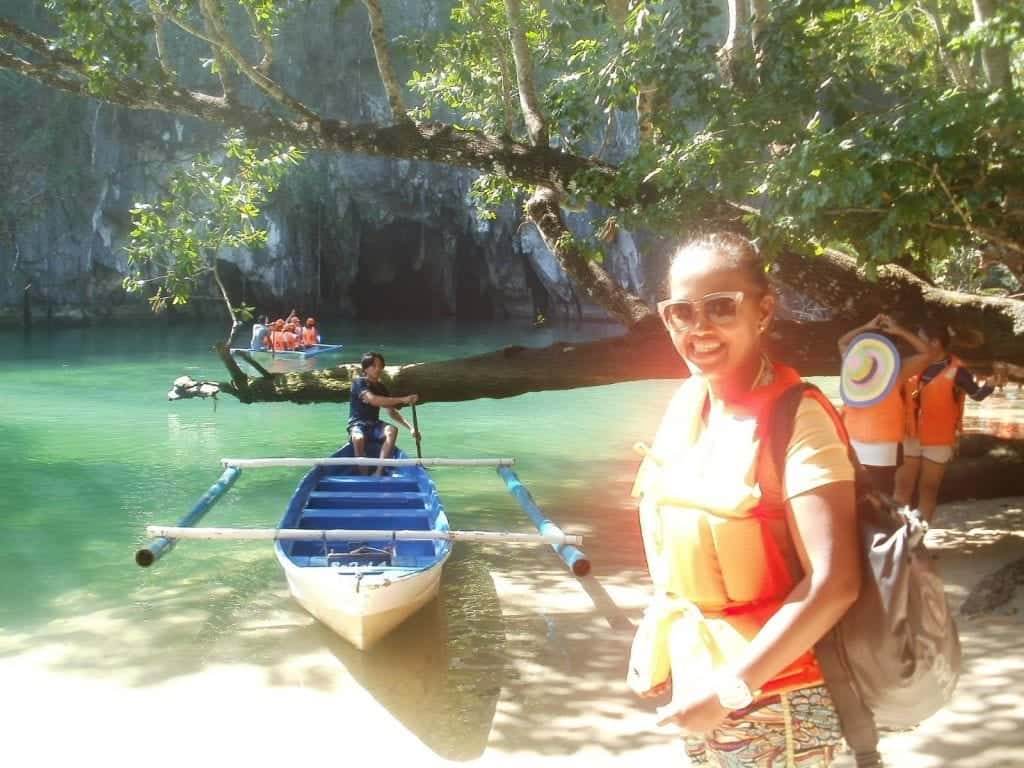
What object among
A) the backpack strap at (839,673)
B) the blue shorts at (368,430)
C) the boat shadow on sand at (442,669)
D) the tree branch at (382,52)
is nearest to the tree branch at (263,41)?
the tree branch at (382,52)

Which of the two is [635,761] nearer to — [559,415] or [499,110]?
[499,110]

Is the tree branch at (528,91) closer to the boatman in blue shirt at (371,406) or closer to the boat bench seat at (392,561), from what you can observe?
the boatman in blue shirt at (371,406)

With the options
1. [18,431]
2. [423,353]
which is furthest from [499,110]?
[423,353]

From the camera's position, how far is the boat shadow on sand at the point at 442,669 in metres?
4.18

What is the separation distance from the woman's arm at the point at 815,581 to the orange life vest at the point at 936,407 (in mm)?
4410

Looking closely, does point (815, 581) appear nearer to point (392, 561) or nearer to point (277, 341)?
point (392, 561)

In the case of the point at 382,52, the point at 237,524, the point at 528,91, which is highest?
the point at 382,52

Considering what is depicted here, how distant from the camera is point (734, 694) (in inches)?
55.1

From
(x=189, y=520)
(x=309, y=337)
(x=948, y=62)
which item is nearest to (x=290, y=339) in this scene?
(x=309, y=337)

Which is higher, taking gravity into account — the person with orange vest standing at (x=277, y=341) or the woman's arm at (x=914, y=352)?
the woman's arm at (x=914, y=352)

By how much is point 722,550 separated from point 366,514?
5091mm

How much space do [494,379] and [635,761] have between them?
13.1 feet

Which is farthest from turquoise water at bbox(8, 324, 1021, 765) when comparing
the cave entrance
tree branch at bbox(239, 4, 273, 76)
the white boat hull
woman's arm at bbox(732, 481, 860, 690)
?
the cave entrance

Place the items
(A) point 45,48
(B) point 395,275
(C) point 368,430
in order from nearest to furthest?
(A) point 45,48
(C) point 368,430
(B) point 395,275
